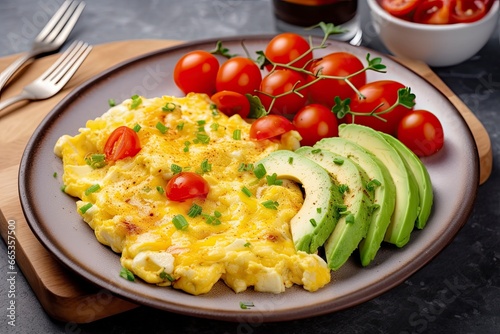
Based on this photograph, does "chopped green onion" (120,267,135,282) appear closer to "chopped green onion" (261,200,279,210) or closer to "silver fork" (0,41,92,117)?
"chopped green onion" (261,200,279,210)

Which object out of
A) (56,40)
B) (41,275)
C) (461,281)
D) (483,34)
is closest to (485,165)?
(461,281)

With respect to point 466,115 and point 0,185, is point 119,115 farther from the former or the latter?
point 466,115

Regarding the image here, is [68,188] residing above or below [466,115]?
above

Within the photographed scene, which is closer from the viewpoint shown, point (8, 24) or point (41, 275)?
point (41, 275)

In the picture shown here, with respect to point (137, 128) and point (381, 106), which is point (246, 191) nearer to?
point (137, 128)

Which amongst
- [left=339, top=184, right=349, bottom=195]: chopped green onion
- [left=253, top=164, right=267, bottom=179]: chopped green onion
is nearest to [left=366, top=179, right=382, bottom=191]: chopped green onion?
[left=339, top=184, right=349, bottom=195]: chopped green onion

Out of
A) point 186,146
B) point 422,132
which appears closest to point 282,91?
point 186,146
